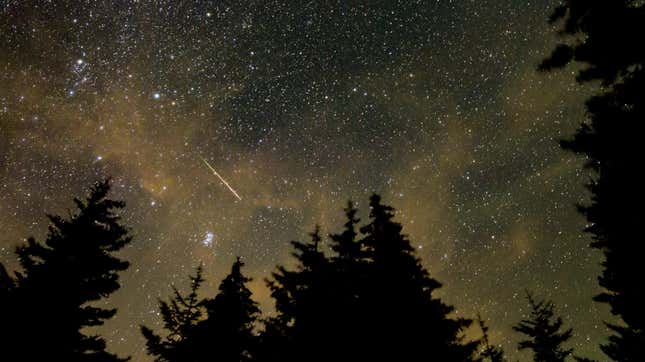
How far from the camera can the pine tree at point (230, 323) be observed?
13.9 meters

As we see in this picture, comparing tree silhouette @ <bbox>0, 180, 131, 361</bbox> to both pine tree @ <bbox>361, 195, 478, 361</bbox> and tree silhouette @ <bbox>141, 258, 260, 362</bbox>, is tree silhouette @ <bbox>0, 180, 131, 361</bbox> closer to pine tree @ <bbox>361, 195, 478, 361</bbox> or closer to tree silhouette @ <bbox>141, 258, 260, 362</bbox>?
tree silhouette @ <bbox>141, 258, 260, 362</bbox>

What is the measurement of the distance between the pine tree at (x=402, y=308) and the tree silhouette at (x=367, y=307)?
2 centimetres

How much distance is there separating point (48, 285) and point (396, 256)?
10.7 m

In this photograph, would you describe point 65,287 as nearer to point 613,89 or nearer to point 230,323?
point 230,323

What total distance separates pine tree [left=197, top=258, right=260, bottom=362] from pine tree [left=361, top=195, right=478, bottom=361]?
4.95m

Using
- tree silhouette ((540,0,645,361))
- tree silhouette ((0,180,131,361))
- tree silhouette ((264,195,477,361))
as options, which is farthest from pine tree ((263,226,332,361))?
tree silhouette ((540,0,645,361))

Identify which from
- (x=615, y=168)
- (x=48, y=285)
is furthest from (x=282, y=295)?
(x=615, y=168)

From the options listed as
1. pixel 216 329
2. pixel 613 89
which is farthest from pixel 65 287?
pixel 613 89

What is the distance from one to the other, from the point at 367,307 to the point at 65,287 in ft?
30.5

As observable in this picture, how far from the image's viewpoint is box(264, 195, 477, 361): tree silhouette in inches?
412

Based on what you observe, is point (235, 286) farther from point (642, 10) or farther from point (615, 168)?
point (642, 10)

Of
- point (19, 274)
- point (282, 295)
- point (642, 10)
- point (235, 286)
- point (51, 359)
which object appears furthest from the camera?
point (235, 286)

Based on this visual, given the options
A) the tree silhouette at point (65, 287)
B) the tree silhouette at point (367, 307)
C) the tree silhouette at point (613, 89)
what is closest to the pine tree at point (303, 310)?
the tree silhouette at point (367, 307)

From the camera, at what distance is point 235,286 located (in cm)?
1523
